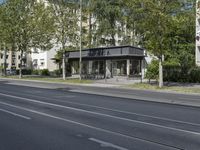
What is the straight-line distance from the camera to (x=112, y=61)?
174ft

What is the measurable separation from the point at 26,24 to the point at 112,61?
549 inches

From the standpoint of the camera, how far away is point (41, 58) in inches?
3268

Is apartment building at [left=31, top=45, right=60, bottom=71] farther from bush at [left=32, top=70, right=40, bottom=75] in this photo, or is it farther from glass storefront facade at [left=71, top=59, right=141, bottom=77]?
glass storefront facade at [left=71, top=59, right=141, bottom=77]

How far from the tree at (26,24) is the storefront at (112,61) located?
594 centimetres

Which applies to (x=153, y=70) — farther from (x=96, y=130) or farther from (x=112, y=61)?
(x=96, y=130)

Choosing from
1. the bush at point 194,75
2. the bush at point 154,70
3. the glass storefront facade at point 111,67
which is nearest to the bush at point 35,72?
the glass storefront facade at point 111,67

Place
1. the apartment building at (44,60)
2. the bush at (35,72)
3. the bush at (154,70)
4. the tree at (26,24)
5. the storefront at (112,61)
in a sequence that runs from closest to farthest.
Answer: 1. the bush at (154,70)
2. the storefront at (112,61)
3. the tree at (26,24)
4. the bush at (35,72)
5. the apartment building at (44,60)

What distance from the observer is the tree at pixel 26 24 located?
54.2m

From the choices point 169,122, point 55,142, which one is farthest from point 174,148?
point 169,122

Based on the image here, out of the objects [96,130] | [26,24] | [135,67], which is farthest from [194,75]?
[96,130]

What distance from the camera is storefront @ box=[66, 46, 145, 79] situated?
161 ft

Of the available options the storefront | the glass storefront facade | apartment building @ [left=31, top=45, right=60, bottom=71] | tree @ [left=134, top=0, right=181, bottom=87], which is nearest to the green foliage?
the storefront

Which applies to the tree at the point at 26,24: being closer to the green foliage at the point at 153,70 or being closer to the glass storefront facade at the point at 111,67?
the glass storefront facade at the point at 111,67

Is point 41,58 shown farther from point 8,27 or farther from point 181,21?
point 181,21
